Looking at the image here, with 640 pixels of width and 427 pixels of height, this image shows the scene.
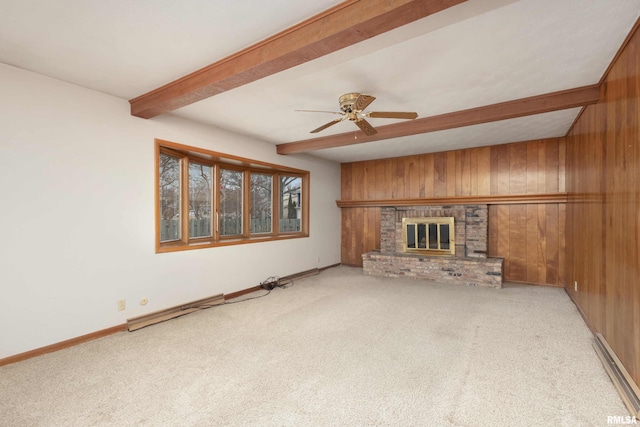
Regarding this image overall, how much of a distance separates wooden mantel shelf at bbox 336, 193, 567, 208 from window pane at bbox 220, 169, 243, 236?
2.72m

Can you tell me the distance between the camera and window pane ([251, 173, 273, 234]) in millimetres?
5035

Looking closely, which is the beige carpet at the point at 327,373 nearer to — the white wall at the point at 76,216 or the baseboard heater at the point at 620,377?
the baseboard heater at the point at 620,377

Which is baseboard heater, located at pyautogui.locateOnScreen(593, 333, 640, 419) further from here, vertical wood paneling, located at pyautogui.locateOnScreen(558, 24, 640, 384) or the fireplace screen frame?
the fireplace screen frame

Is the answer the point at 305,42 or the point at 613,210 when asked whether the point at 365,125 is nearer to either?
the point at 305,42

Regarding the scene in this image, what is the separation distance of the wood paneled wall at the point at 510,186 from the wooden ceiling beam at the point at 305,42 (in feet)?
14.5

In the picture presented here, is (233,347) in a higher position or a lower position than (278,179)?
lower

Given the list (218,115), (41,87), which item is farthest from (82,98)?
(218,115)

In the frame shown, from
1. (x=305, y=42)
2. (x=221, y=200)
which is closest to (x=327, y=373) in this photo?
(x=305, y=42)

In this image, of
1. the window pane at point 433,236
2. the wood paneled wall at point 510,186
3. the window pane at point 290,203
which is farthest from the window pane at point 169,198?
the window pane at point 433,236

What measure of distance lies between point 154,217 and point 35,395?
1.82m

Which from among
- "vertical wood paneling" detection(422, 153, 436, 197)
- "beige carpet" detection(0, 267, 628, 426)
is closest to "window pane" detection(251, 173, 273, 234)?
"beige carpet" detection(0, 267, 628, 426)

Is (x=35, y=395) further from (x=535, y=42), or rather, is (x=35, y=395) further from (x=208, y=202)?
(x=535, y=42)

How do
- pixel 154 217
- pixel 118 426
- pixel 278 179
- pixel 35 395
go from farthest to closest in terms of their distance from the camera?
pixel 278 179, pixel 154 217, pixel 35 395, pixel 118 426

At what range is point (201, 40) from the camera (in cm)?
203
